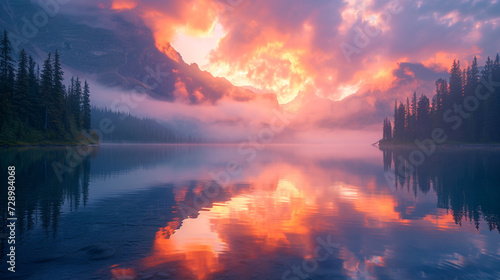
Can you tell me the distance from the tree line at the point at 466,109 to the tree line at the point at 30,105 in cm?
16959

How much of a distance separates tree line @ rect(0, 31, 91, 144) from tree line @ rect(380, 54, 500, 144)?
556 feet

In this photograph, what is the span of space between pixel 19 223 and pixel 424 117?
196 m

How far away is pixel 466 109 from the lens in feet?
461

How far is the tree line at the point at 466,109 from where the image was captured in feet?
420

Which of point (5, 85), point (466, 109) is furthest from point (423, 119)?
point (5, 85)

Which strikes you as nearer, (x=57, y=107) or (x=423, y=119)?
(x=57, y=107)

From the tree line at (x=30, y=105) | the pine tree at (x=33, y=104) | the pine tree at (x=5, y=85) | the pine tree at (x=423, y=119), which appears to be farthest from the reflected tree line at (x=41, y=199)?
the pine tree at (x=423, y=119)

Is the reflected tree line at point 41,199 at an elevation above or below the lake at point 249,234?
above

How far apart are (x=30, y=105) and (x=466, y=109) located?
598 ft

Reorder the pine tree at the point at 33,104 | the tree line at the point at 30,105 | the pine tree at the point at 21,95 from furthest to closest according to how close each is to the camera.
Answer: the pine tree at the point at 33,104, the pine tree at the point at 21,95, the tree line at the point at 30,105

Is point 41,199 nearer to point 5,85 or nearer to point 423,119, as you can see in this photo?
point 5,85

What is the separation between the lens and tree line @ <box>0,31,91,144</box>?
81438mm

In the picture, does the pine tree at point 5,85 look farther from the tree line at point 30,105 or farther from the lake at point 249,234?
the lake at point 249,234

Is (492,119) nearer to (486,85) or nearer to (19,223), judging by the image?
(486,85)
